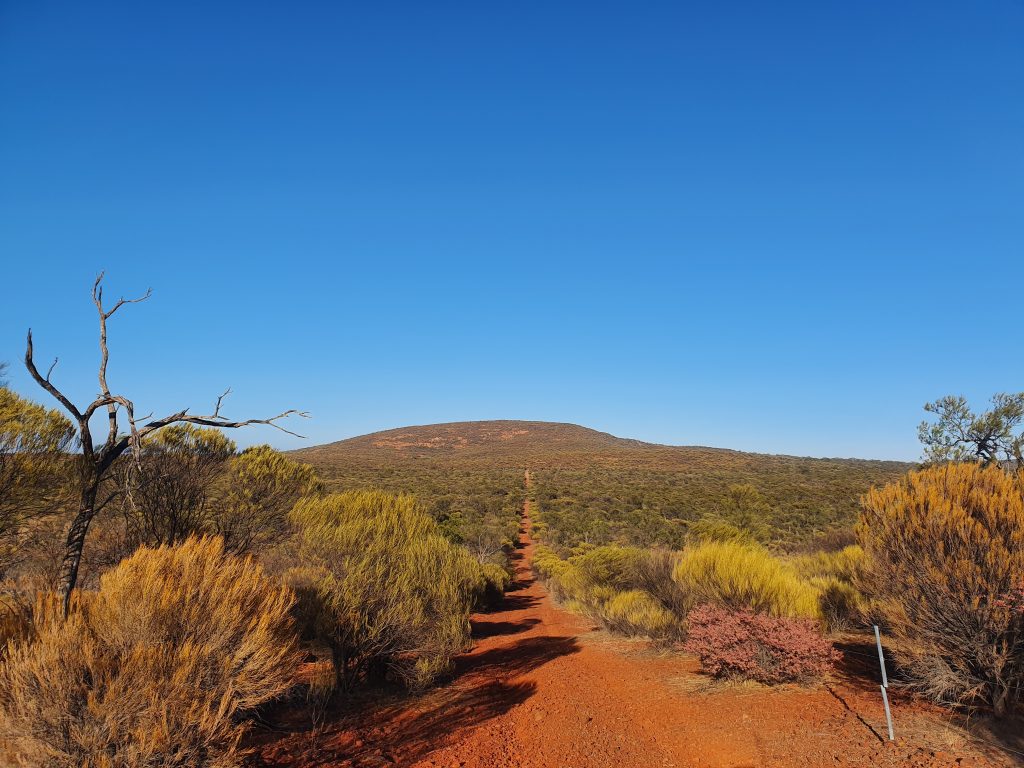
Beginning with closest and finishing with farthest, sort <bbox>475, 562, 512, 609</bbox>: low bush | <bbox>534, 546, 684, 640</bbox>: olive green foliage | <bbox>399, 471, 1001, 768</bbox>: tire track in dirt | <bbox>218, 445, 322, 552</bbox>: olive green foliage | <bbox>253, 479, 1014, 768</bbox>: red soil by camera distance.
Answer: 1. <bbox>253, 479, 1014, 768</bbox>: red soil
2. <bbox>399, 471, 1001, 768</bbox>: tire track in dirt
3. <bbox>218, 445, 322, 552</bbox>: olive green foliage
4. <bbox>534, 546, 684, 640</bbox>: olive green foliage
5. <bbox>475, 562, 512, 609</bbox>: low bush

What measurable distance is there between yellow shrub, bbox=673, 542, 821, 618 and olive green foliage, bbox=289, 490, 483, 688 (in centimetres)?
458

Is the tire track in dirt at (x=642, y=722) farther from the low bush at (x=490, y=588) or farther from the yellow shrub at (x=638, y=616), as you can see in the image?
the low bush at (x=490, y=588)

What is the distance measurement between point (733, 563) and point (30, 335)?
409 inches

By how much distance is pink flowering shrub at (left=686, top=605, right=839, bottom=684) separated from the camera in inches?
292

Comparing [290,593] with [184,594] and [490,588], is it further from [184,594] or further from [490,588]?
[490,588]

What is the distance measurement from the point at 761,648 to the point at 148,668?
7924mm

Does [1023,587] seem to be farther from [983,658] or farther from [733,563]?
[733,563]

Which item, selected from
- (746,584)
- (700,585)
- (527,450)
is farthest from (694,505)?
(527,450)

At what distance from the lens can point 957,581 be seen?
5938 millimetres

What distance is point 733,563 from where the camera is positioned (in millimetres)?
9086

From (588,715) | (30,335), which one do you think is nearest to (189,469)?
(30,335)

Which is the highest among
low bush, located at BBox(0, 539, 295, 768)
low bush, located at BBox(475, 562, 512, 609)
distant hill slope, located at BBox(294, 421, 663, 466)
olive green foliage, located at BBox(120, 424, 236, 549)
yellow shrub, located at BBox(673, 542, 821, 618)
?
distant hill slope, located at BBox(294, 421, 663, 466)

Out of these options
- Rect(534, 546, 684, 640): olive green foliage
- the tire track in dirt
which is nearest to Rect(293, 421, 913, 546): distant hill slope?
Rect(534, 546, 684, 640): olive green foliage

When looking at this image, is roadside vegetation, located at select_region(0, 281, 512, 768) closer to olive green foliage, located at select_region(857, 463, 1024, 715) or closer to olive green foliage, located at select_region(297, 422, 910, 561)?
olive green foliage, located at select_region(297, 422, 910, 561)
